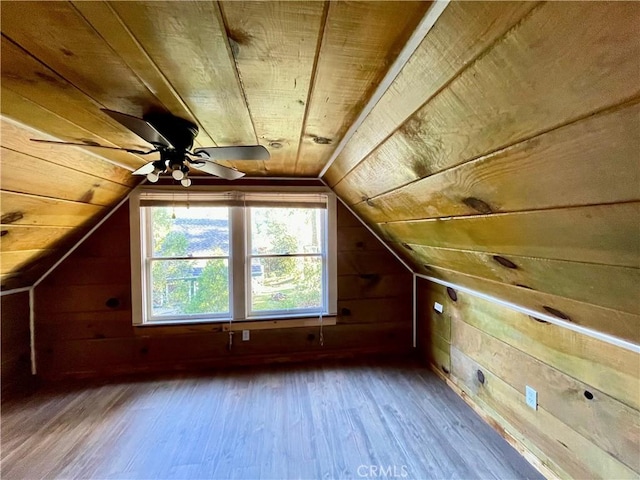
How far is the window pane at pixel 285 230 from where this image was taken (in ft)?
10.5

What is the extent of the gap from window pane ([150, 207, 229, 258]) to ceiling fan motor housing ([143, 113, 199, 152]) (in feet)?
5.33

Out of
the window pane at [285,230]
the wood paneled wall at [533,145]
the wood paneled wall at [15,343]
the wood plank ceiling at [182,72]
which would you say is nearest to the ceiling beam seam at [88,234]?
the wood paneled wall at [15,343]

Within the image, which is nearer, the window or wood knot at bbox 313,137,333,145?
wood knot at bbox 313,137,333,145

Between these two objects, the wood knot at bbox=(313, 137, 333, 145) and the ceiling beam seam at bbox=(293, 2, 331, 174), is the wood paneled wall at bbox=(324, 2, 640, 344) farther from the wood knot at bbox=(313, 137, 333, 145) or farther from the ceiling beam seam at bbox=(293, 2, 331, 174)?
the ceiling beam seam at bbox=(293, 2, 331, 174)

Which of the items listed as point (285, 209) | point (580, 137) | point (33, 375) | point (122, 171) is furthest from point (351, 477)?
point (33, 375)

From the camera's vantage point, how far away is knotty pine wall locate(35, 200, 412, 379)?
113 inches

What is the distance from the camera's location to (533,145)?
0.87 metres

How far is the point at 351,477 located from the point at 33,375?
3150mm

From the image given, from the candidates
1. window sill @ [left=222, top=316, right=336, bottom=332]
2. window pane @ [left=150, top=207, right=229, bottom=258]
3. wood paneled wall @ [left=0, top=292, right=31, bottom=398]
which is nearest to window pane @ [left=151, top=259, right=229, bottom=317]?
window pane @ [left=150, top=207, right=229, bottom=258]

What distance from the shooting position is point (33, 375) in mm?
2836

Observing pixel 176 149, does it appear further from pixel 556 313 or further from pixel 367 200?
pixel 556 313

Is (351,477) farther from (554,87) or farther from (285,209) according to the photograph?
(285,209)

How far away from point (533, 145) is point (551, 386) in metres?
1.66

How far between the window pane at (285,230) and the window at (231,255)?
0.01 m
